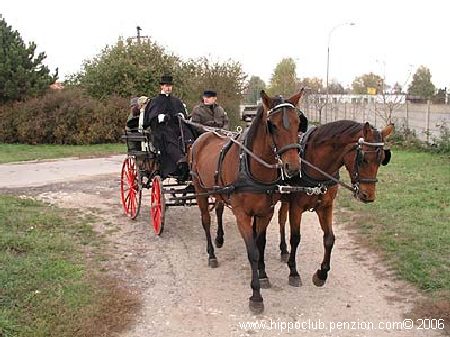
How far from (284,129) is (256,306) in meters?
1.72

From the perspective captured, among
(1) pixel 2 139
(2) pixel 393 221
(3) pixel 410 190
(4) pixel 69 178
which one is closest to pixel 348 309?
(2) pixel 393 221

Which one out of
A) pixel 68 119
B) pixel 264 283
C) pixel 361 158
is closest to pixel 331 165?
pixel 361 158

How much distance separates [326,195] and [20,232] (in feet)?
15.0

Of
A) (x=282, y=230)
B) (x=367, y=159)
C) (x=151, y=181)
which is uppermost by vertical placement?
(x=367, y=159)

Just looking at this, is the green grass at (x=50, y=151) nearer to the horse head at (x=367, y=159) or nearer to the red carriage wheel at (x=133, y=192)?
the red carriage wheel at (x=133, y=192)

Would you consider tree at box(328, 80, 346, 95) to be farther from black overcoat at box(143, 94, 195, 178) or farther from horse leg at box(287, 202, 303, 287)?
horse leg at box(287, 202, 303, 287)

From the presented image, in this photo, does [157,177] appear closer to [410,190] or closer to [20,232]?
[20,232]

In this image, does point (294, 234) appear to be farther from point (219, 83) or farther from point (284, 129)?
point (219, 83)

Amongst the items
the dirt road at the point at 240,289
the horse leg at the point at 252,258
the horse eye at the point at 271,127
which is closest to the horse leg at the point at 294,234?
the dirt road at the point at 240,289

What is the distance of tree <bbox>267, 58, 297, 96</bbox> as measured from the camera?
39.3 m

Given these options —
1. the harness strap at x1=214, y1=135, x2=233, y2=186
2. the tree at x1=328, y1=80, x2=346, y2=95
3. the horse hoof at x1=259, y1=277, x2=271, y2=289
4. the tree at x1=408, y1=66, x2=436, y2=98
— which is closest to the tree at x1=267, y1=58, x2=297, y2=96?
the tree at x1=408, y1=66, x2=436, y2=98

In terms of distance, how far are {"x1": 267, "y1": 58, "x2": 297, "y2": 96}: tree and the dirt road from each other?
99.3 feet

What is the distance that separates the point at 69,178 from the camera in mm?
13938

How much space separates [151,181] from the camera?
28.8ft
